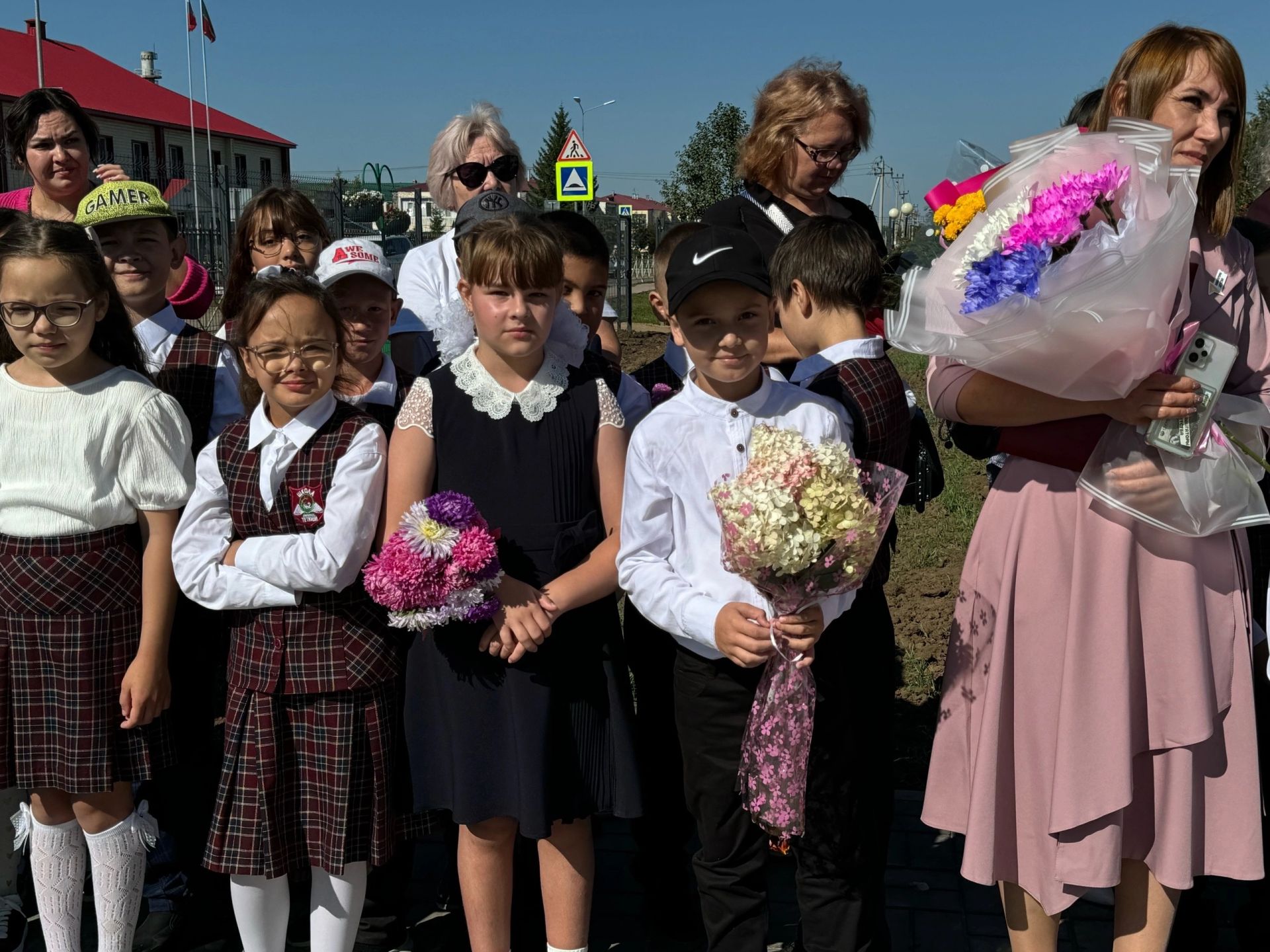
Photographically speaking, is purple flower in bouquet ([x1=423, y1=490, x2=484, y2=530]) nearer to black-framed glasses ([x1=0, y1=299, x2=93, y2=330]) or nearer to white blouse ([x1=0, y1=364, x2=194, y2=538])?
white blouse ([x1=0, y1=364, x2=194, y2=538])

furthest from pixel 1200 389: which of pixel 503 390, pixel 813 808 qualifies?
pixel 503 390

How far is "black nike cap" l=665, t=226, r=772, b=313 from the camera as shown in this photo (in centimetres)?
272

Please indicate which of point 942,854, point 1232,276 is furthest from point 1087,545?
point 942,854

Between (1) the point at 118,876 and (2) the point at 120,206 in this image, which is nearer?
(1) the point at 118,876

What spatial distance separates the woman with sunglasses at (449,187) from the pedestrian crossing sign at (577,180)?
11.3m

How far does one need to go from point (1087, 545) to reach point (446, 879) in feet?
7.50

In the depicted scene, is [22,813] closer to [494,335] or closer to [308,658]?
[308,658]

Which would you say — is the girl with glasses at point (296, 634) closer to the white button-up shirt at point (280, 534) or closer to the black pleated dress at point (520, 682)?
the white button-up shirt at point (280, 534)

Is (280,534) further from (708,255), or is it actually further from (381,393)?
(708,255)

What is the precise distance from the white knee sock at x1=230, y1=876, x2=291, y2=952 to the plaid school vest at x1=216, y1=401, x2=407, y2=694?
53cm

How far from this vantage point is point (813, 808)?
9.41 feet

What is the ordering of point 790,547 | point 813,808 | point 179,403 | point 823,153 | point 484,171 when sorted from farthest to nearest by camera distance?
point 484,171, point 823,153, point 179,403, point 813,808, point 790,547

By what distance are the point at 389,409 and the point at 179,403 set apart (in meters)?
0.60

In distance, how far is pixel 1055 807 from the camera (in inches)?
106
